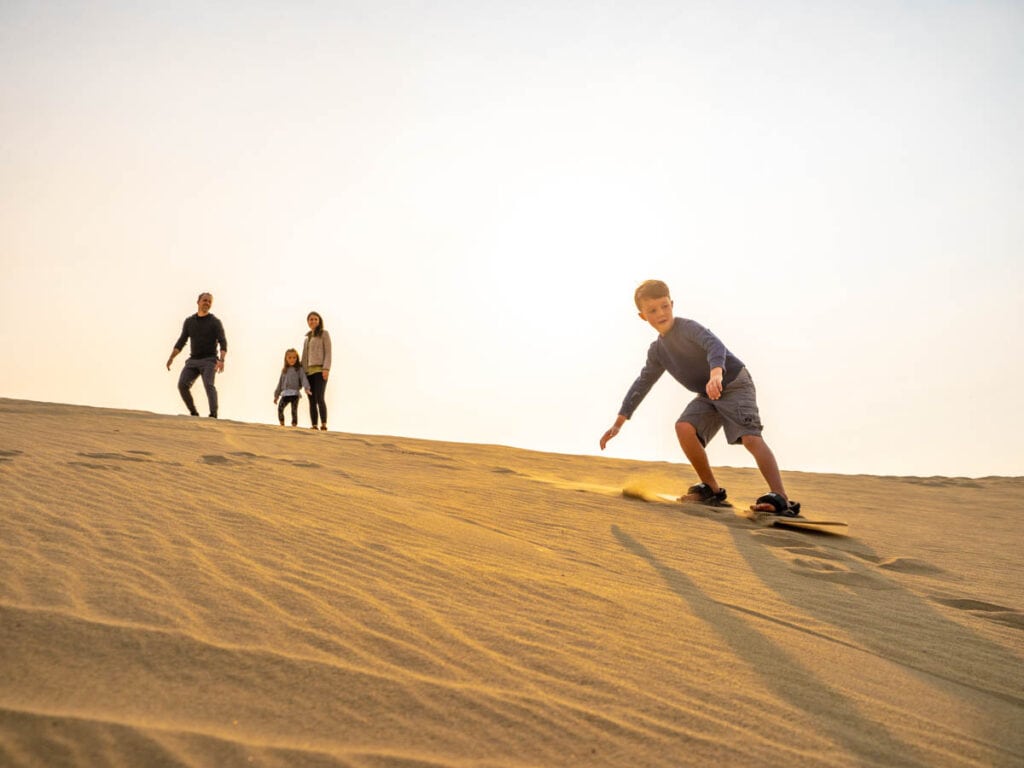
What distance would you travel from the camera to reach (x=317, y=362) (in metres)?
12.5

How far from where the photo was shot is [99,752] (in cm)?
162

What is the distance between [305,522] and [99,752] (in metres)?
2.30

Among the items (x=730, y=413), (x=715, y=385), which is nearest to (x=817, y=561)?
(x=715, y=385)

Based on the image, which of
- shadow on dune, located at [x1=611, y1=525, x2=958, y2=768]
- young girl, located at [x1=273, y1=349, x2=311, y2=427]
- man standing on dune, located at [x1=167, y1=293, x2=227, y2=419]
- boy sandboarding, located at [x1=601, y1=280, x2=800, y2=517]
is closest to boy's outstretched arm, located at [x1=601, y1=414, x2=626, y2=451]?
boy sandboarding, located at [x1=601, y1=280, x2=800, y2=517]

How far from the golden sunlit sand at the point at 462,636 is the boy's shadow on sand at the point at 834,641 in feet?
0.04

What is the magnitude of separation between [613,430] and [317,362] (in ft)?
24.6

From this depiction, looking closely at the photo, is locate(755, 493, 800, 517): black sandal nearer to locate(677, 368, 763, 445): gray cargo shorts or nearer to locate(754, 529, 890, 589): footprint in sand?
locate(677, 368, 763, 445): gray cargo shorts

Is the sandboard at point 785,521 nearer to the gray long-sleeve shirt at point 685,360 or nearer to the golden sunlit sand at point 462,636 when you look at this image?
the golden sunlit sand at point 462,636

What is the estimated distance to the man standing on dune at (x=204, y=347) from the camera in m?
11.0

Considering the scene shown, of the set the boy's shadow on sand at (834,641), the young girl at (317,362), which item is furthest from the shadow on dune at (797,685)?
the young girl at (317,362)

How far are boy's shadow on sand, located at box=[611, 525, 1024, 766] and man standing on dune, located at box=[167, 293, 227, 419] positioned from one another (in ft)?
27.8

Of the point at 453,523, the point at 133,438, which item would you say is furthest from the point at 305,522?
the point at 133,438

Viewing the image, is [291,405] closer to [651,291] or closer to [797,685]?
[651,291]

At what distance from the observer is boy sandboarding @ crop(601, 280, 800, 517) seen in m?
5.68
